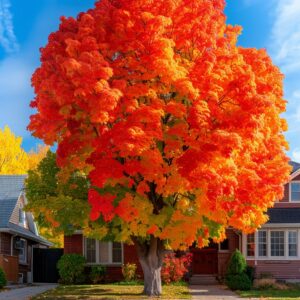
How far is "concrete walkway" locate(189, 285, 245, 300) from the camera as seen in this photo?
23180mm

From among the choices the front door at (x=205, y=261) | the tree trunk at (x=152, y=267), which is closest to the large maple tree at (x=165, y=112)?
the tree trunk at (x=152, y=267)

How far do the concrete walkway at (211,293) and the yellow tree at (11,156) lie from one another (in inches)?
1002

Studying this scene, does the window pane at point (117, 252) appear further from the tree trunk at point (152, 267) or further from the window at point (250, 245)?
the tree trunk at point (152, 267)

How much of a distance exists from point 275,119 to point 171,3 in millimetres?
5140

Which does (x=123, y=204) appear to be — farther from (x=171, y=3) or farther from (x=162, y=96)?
(x=171, y=3)

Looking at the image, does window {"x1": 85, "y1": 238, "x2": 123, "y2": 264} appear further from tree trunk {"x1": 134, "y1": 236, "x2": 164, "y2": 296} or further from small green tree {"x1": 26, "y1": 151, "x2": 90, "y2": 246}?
tree trunk {"x1": 134, "y1": 236, "x2": 164, "y2": 296}

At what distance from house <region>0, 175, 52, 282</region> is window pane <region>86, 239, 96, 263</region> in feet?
14.6

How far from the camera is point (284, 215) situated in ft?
98.7

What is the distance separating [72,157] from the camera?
1953 centimetres

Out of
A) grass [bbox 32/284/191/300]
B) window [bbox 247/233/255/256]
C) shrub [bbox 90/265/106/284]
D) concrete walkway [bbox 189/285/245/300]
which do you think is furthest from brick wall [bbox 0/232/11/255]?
window [bbox 247/233/255/256]

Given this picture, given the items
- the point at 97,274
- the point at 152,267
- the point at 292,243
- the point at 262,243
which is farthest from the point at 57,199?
the point at 292,243

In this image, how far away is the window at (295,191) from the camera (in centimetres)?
3109

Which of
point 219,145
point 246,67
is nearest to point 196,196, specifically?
point 219,145

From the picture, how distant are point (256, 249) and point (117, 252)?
769 centimetres
